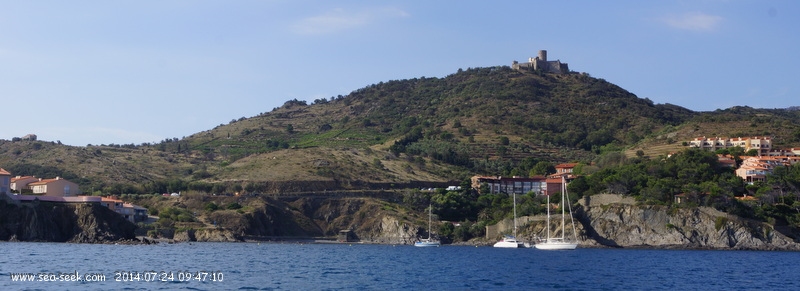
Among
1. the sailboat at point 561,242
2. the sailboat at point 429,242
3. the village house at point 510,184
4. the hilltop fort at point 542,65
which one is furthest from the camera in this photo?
the hilltop fort at point 542,65

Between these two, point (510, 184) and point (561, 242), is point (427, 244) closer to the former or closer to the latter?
point (561, 242)

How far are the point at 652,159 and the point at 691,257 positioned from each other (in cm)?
3824

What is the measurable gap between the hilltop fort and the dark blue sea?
338 feet

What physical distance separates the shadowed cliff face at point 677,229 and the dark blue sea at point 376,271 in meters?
10.3

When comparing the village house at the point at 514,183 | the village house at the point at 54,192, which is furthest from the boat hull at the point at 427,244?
the village house at the point at 54,192

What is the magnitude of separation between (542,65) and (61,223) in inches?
4469

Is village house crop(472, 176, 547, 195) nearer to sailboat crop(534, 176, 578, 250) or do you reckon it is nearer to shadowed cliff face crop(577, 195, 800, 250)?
sailboat crop(534, 176, 578, 250)

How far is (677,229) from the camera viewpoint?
3132 inches

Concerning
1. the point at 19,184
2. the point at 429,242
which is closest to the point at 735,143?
the point at 429,242

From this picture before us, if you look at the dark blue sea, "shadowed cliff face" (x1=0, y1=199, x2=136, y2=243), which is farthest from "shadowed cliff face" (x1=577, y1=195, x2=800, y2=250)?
"shadowed cliff face" (x1=0, y1=199, x2=136, y2=243)

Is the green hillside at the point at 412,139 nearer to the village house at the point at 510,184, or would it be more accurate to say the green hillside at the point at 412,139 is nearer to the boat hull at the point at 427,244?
the village house at the point at 510,184

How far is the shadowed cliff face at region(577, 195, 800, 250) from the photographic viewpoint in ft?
255

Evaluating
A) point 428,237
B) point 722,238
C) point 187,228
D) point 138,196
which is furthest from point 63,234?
point 722,238

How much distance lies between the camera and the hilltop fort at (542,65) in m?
169
